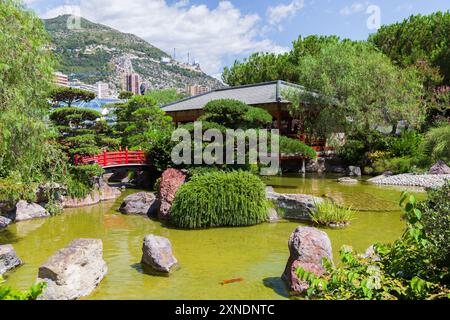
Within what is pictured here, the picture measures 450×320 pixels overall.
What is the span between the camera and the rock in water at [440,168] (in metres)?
17.0

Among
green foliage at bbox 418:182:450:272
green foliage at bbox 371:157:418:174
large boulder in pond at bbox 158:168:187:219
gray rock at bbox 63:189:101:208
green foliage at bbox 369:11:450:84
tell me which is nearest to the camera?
green foliage at bbox 418:182:450:272

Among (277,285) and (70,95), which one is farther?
(70,95)

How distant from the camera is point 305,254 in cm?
607

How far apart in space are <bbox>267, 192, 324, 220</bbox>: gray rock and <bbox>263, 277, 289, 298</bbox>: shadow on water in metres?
4.24

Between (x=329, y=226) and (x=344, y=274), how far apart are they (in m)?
6.46

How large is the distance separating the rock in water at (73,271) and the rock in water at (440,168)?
48.7 feet

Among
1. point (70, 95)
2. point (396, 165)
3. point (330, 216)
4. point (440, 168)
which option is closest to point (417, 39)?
point (396, 165)

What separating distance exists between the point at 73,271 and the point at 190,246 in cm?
302

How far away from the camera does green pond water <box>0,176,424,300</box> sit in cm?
617

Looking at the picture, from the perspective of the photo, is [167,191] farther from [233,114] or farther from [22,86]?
[22,86]

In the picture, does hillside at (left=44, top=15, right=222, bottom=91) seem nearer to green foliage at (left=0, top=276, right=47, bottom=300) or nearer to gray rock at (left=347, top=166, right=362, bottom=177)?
gray rock at (left=347, top=166, right=362, bottom=177)

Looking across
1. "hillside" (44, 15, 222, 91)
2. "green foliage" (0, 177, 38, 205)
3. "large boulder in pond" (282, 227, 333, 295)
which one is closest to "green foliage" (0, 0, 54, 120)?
"green foliage" (0, 177, 38, 205)
